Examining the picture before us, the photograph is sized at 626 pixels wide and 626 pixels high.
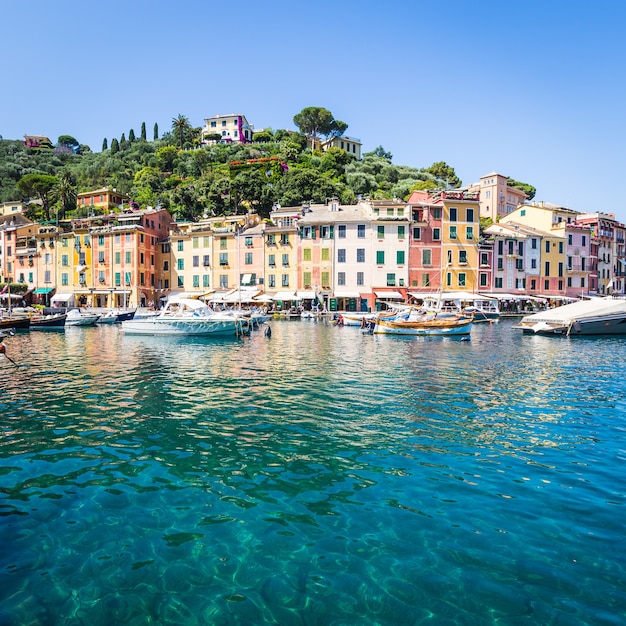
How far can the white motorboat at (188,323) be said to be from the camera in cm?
3359

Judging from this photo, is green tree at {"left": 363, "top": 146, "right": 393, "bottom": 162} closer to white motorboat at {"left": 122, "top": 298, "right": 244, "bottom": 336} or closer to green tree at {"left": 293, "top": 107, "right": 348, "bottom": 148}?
green tree at {"left": 293, "top": 107, "right": 348, "bottom": 148}

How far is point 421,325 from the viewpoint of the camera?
34469 millimetres

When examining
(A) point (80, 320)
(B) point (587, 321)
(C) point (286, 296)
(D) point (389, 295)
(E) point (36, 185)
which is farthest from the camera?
(E) point (36, 185)

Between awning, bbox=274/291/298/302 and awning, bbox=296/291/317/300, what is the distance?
0.62m

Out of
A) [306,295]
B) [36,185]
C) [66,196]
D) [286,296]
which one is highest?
[36,185]

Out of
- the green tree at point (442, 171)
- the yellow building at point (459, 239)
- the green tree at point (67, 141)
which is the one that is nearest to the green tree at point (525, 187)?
the green tree at point (442, 171)

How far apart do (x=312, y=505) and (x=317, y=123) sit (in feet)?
413

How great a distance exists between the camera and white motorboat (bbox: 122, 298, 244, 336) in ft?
110

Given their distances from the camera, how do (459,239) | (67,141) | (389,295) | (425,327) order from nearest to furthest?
(425,327)
(389,295)
(459,239)
(67,141)

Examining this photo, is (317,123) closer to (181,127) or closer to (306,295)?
(181,127)

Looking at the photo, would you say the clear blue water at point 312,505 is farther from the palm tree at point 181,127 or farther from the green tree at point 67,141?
the green tree at point 67,141

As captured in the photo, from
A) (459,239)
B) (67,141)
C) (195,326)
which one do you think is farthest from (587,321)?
(67,141)

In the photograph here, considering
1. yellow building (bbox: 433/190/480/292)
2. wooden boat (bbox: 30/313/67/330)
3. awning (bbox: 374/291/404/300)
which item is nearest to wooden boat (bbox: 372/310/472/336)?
awning (bbox: 374/291/404/300)

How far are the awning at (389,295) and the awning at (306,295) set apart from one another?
763 centimetres
